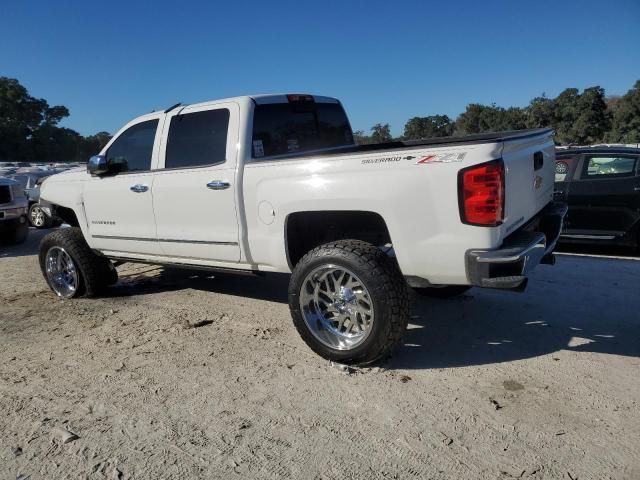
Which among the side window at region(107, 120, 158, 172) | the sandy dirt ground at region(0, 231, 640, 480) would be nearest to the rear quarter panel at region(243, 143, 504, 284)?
the sandy dirt ground at region(0, 231, 640, 480)

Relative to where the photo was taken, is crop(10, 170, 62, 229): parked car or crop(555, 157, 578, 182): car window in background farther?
crop(10, 170, 62, 229): parked car

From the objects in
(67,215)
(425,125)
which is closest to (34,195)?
(67,215)

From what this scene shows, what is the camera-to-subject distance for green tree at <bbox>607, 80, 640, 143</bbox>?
146 feet

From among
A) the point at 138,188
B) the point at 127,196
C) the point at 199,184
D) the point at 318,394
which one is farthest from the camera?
the point at 127,196

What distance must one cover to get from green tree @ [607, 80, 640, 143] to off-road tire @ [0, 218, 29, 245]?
1815 inches

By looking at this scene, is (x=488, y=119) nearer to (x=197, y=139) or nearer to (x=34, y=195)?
(x=34, y=195)

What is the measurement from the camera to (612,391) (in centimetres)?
313

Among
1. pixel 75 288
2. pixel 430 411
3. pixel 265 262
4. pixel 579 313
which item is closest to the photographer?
pixel 430 411

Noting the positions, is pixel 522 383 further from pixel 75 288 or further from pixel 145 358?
pixel 75 288

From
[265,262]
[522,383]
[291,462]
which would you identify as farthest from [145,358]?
[522,383]

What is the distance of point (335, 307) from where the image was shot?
12.1ft

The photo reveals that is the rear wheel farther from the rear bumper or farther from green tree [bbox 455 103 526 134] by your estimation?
green tree [bbox 455 103 526 134]

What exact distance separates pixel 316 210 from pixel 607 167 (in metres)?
5.85

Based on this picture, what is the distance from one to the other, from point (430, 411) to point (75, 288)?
424 centimetres
